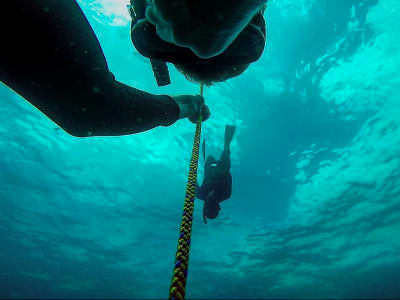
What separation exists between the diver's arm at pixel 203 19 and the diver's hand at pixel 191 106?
0.86 metres

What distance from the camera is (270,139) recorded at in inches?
595

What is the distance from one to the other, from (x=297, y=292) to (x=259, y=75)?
33995 millimetres

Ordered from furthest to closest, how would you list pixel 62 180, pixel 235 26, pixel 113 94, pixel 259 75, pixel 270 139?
pixel 62 180, pixel 270 139, pixel 259 75, pixel 113 94, pixel 235 26

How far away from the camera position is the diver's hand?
2494 millimetres

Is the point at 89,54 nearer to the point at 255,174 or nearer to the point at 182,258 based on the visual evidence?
the point at 182,258

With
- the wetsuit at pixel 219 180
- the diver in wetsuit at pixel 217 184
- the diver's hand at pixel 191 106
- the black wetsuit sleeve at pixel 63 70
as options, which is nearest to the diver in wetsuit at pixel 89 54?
the black wetsuit sleeve at pixel 63 70

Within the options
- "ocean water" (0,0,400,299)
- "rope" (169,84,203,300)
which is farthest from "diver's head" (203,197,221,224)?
"rope" (169,84,203,300)

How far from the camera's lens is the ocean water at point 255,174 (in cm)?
1087

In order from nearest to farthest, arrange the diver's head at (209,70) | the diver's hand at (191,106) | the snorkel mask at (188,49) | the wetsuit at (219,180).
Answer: the snorkel mask at (188,49)
the diver's head at (209,70)
the diver's hand at (191,106)
the wetsuit at (219,180)

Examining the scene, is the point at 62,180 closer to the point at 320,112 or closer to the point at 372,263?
the point at 320,112

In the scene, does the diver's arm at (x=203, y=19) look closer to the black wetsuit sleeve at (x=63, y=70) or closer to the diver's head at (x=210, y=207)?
the black wetsuit sleeve at (x=63, y=70)

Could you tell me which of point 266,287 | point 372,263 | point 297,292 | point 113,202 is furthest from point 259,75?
point 297,292

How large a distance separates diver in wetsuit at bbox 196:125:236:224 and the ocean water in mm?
3138

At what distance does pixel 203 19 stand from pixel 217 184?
877 cm
